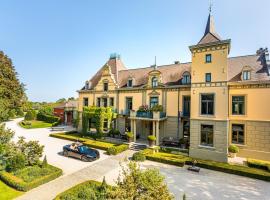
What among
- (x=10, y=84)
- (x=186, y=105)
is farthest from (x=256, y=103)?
(x=10, y=84)

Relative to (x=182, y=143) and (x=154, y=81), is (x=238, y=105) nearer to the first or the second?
(x=182, y=143)

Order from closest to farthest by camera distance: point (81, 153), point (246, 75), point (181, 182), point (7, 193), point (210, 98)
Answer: point (7, 193)
point (181, 182)
point (81, 153)
point (210, 98)
point (246, 75)

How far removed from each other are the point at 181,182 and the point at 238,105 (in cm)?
1239

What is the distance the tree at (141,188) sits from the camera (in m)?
6.41

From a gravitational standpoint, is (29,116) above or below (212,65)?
below

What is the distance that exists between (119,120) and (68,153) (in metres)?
10.6

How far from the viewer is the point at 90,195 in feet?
33.0

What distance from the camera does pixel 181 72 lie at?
2386 cm

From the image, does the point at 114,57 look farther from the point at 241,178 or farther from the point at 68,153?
the point at 241,178

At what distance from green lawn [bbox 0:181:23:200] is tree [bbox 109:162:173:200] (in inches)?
321

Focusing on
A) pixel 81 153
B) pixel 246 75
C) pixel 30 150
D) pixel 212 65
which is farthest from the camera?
pixel 246 75

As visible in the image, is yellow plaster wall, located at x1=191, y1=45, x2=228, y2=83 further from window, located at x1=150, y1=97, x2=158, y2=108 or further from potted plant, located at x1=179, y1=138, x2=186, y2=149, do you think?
potted plant, located at x1=179, y1=138, x2=186, y2=149

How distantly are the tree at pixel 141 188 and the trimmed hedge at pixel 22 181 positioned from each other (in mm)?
8141

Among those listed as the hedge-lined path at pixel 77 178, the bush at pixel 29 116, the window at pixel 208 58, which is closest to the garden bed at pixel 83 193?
the hedge-lined path at pixel 77 178
